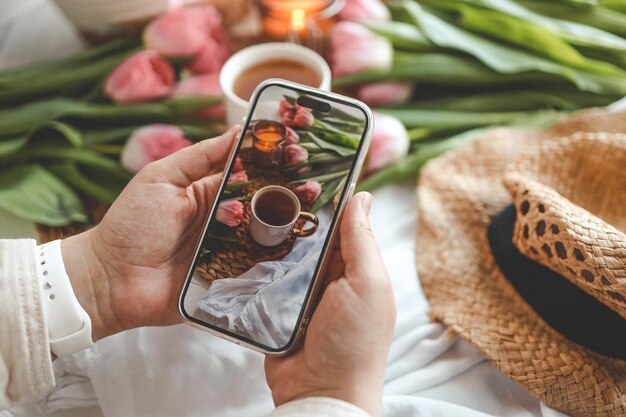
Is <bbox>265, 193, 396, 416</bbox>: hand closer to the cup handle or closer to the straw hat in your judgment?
the cup handle

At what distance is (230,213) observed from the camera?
22.2 inches

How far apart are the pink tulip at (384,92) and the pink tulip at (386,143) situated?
7 centimetres

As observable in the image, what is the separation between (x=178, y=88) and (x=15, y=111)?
0.73ft

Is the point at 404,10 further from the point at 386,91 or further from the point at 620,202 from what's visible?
the point at 620,202

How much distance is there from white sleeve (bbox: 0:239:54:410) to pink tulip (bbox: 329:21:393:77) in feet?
1.59

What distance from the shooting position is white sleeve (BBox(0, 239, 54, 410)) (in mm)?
525

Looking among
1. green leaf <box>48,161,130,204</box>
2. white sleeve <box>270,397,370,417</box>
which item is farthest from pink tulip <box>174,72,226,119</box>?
white sleeve <box>270,397,370,417</box>

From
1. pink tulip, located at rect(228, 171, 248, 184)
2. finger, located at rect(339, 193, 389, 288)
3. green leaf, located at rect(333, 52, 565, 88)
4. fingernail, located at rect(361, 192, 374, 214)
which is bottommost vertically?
green leaf, located at rect(333, 52, 565, 88)

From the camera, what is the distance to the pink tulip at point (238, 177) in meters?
0.57

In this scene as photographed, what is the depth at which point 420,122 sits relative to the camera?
2.70 ft

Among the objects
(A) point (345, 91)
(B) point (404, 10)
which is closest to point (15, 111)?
(A) point (345, 91)

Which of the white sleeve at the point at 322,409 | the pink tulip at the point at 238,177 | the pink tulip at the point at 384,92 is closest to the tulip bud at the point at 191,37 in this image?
the pink tulip at the point at 384,92

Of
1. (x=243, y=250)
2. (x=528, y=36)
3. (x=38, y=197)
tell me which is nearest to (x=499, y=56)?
(x=528, y=36)

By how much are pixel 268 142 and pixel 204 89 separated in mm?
268
